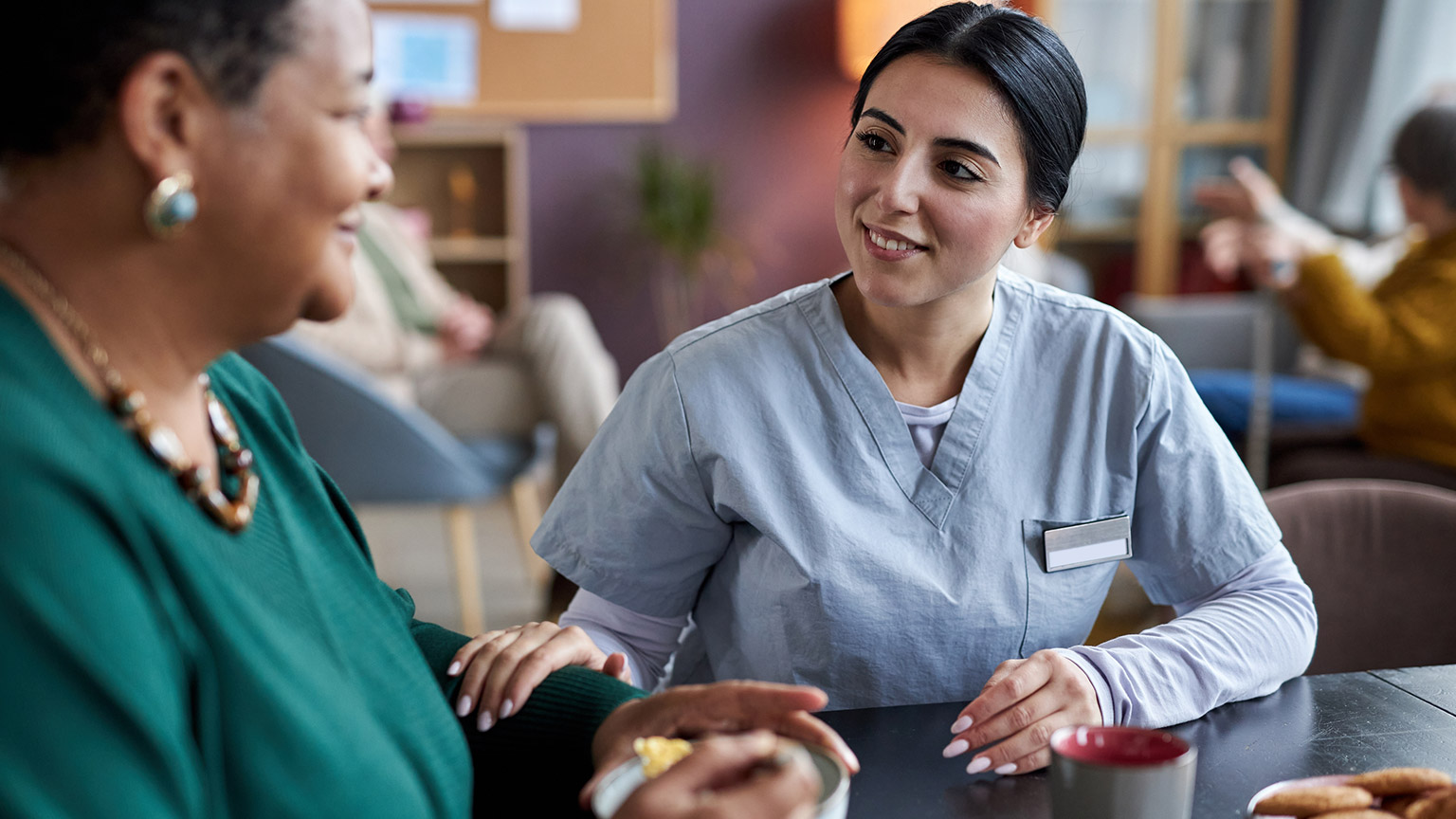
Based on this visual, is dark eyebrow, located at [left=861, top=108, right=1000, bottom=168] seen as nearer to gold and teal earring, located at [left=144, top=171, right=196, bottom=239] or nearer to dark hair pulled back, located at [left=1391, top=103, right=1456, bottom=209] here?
gold and teal earring, located at [left=144, top=171, right=196, bottom=239]

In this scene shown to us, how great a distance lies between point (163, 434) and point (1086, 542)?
88 centimetres

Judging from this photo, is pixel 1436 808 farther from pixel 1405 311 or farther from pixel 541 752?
pixel 1405 311

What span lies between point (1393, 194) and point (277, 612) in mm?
4554

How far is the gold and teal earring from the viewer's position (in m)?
0.57

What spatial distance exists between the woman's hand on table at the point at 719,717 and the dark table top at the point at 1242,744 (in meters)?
0.07

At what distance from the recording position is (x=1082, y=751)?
0.69 m

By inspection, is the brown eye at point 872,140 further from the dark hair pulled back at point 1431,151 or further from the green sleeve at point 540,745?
the dark hair pulled back at point 1431,151

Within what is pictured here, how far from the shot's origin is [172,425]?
66 cm

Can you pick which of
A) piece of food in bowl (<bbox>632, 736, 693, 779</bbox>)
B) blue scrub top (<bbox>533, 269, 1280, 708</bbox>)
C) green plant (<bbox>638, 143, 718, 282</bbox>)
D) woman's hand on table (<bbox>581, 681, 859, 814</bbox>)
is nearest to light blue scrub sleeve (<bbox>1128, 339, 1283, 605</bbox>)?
blue scrub top (<bbox>533, 269, 1280, 708</bbox>)

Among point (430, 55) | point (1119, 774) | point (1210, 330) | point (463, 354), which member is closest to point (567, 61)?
point (430, 55)

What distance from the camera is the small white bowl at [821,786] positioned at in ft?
2.09

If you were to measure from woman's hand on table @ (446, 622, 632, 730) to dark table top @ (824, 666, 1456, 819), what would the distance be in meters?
0.21

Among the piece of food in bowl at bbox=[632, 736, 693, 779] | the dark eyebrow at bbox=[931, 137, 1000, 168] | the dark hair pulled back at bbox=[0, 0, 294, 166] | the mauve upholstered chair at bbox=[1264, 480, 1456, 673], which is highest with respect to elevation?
the dark hair pulled back at bbox=[0, 0, 294, 166]

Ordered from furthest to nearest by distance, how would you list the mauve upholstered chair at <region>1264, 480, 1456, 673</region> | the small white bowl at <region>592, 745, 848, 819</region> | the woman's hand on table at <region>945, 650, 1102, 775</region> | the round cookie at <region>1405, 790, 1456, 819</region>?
1. the mauve upholstered chair at <region>1264, 480, 1456, 673</region>
2. the woman's hand on table at <region>945, 650, 1102, 775</region>
3. the round cookie at <region>1405, 790, 1456, 819</region>
4. the small white bowl at <region>592, 745, 848, 819</region>
